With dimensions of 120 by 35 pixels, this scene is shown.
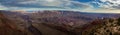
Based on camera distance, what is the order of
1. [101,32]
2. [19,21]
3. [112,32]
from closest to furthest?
[112,32], [101,32], [19,21]

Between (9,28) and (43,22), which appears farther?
(43,22)

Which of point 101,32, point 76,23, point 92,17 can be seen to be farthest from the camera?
point 76,23

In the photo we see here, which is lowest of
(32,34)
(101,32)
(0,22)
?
(32,34)

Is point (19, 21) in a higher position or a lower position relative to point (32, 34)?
higher

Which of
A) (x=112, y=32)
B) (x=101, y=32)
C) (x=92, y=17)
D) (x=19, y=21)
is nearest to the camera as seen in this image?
(x=112, y=32)

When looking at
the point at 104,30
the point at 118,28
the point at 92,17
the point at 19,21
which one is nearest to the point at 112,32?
the point at 118,28

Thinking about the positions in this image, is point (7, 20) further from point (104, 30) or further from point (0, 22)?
point (104, 30)

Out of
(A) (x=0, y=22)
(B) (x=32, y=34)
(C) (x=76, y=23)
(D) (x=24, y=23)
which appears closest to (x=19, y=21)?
(D) (x=24, y=23)

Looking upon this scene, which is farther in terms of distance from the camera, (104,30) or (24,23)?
(24,23)

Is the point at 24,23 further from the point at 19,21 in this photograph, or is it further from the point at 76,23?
the point at 76,23
